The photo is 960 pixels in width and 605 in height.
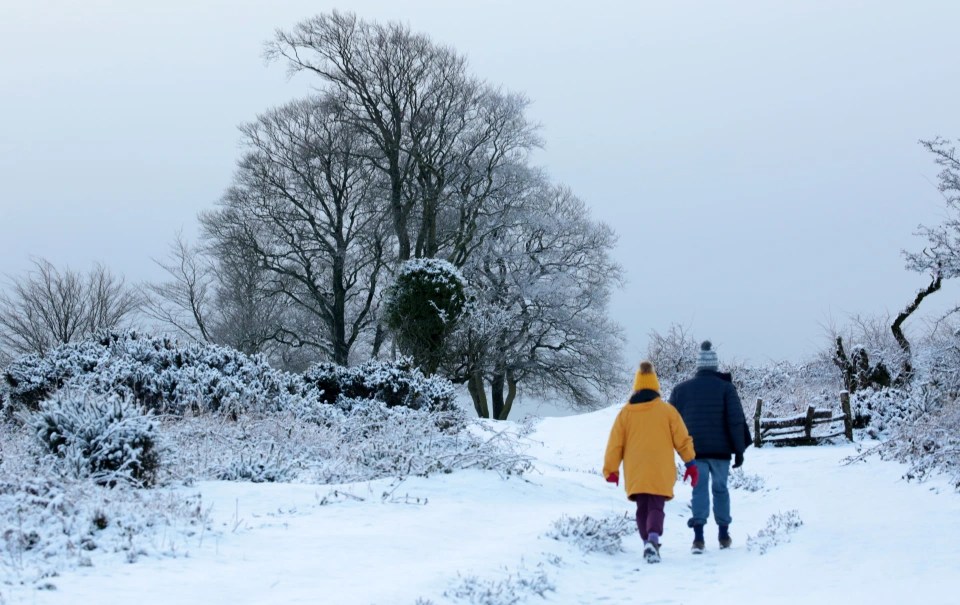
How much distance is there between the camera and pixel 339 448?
10.9 meters

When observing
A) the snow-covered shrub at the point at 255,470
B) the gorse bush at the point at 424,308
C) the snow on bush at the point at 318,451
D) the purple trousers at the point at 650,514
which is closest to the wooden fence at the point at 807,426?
the snow on bush at the point at 318,451

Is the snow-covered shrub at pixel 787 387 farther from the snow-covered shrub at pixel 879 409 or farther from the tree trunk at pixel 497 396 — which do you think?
the tree trunk at pixel 497 396

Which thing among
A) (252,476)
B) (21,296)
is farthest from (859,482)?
(21,296)

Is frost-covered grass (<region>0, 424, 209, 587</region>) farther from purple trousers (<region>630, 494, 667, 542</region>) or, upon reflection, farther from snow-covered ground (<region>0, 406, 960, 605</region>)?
purple trousers (<region>630, 494, 667, 542</region>)

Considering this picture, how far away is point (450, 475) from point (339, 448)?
2067 mm

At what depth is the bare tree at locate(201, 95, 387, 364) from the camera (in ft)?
99.0

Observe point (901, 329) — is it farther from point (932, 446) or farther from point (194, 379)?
point (194, 379)

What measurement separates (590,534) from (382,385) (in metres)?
9.54

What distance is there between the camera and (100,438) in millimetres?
7926

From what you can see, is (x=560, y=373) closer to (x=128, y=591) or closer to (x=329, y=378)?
(x=329, y=378)

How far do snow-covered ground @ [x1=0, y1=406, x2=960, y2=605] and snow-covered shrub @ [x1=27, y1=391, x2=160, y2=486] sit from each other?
0.60 meters

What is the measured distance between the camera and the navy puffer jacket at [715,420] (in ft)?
25.1

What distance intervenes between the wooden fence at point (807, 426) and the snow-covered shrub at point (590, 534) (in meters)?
9.77

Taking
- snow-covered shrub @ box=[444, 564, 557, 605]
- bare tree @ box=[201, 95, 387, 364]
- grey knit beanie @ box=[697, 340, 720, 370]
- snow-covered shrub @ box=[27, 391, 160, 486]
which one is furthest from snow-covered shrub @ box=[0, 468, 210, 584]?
bare tree @ box=[201, 95, 387, 364]
